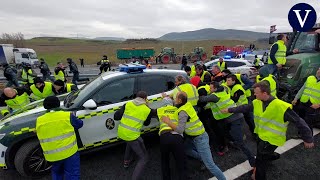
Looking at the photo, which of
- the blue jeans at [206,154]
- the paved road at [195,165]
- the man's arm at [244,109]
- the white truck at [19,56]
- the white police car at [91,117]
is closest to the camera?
the blue jeans at [206,154]

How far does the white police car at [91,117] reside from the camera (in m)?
4.17

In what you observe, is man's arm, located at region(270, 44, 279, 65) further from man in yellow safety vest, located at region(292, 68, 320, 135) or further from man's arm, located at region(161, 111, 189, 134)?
man's arm, located at region(161, 111, 189, 134)

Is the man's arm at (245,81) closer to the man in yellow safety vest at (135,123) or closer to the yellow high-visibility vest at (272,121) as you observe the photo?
the yellow high-visibility vest at (272,121)

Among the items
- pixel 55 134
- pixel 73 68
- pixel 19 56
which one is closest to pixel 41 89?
pixel 55 134

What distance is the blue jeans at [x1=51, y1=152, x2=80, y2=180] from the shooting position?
3602 millimetres

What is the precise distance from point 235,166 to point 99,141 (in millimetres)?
2532

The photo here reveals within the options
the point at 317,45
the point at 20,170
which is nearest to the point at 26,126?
the point at 20,170

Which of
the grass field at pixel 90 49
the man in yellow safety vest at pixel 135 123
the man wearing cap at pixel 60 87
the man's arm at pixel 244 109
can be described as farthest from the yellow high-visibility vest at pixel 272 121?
the grass field at pixel 90 49

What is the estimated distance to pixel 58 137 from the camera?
136 inches

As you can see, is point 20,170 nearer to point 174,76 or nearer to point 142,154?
point 142,154

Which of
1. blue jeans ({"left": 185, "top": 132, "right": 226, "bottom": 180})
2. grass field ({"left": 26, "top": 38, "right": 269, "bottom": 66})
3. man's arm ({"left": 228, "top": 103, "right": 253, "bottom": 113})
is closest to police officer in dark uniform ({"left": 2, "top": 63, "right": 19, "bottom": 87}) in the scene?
blue jeans ({"left": 185, "top": 132, "right": 226, "bottom": 180})

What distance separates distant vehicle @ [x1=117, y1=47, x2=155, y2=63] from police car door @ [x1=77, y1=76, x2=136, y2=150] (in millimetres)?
23964

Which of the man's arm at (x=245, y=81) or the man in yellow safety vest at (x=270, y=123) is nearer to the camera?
the man in yellow safety vest at (x=270, y=123)

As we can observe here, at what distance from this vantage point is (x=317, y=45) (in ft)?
26.6
